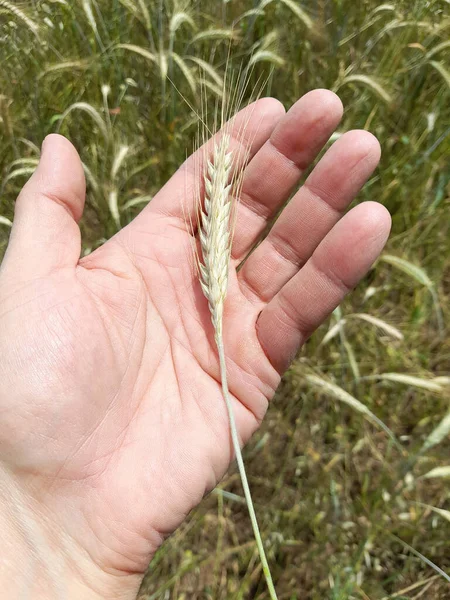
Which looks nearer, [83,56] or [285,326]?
[285,326]

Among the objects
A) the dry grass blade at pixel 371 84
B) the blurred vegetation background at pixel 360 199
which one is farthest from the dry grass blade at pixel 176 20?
the dry grass blade at pixel 371 84

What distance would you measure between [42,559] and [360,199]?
1727 mm

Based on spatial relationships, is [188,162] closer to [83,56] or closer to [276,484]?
[83,56]

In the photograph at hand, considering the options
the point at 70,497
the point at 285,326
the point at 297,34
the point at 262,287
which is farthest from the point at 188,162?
the point at 70,497

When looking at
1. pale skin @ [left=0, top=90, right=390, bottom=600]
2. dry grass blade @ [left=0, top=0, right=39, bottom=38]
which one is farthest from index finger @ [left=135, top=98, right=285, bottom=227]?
dry grass blade @ [left=0, top=0, right=39, bottom=38]

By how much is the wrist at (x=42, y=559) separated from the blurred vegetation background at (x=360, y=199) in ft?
1.61

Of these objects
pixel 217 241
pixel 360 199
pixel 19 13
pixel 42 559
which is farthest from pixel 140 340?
pixel 19 13

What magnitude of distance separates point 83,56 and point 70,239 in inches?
49.8

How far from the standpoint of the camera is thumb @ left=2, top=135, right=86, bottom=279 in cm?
140

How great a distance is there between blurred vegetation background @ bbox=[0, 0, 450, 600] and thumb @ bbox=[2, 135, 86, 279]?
28 centimetres

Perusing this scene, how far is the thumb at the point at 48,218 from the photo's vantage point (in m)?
1.40

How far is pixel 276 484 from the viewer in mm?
1883

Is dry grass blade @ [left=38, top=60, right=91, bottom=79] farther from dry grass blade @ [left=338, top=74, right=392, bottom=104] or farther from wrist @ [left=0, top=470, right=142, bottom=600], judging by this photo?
wrist @ [left=0, top=470, right=142, bottom=600]

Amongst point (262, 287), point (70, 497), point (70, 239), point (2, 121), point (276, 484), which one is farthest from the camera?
point (2, 121)
